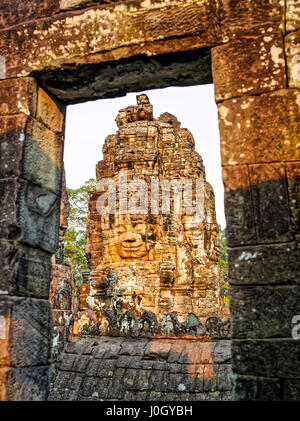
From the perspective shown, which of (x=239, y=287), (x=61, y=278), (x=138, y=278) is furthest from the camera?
(x=138, y=278)

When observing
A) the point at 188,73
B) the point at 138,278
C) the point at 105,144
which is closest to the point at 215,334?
the point at 188,73

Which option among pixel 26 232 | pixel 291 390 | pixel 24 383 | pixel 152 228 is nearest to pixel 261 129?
pixel 291 390

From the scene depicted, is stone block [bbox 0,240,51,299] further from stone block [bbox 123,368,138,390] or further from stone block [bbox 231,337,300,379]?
stone block [bbox 123,368,138,390]

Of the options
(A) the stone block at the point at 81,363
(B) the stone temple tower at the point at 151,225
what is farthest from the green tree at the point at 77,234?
(A) the stone block at the point at 81,363

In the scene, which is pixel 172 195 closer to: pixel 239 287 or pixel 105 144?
pixel 105 144

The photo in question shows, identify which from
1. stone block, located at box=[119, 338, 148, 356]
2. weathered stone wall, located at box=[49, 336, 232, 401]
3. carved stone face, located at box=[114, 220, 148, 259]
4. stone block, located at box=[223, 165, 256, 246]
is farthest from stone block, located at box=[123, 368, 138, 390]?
carved stone face, located at box=[114, 220, 148, 259]

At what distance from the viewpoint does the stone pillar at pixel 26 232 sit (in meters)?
3.00

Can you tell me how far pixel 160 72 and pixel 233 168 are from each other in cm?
121

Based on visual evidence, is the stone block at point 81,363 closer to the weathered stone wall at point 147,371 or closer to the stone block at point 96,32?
the weathered stone wall at point 147,371

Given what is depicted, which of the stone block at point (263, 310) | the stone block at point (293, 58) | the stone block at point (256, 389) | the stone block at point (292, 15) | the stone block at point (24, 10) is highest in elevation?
the stone block at point (24, 10)

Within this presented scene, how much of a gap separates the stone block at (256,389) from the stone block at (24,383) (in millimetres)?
1578

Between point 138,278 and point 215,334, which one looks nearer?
point 215,334

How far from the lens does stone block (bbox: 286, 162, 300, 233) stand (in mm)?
→ 2637

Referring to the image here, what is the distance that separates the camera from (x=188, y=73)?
346 cm
